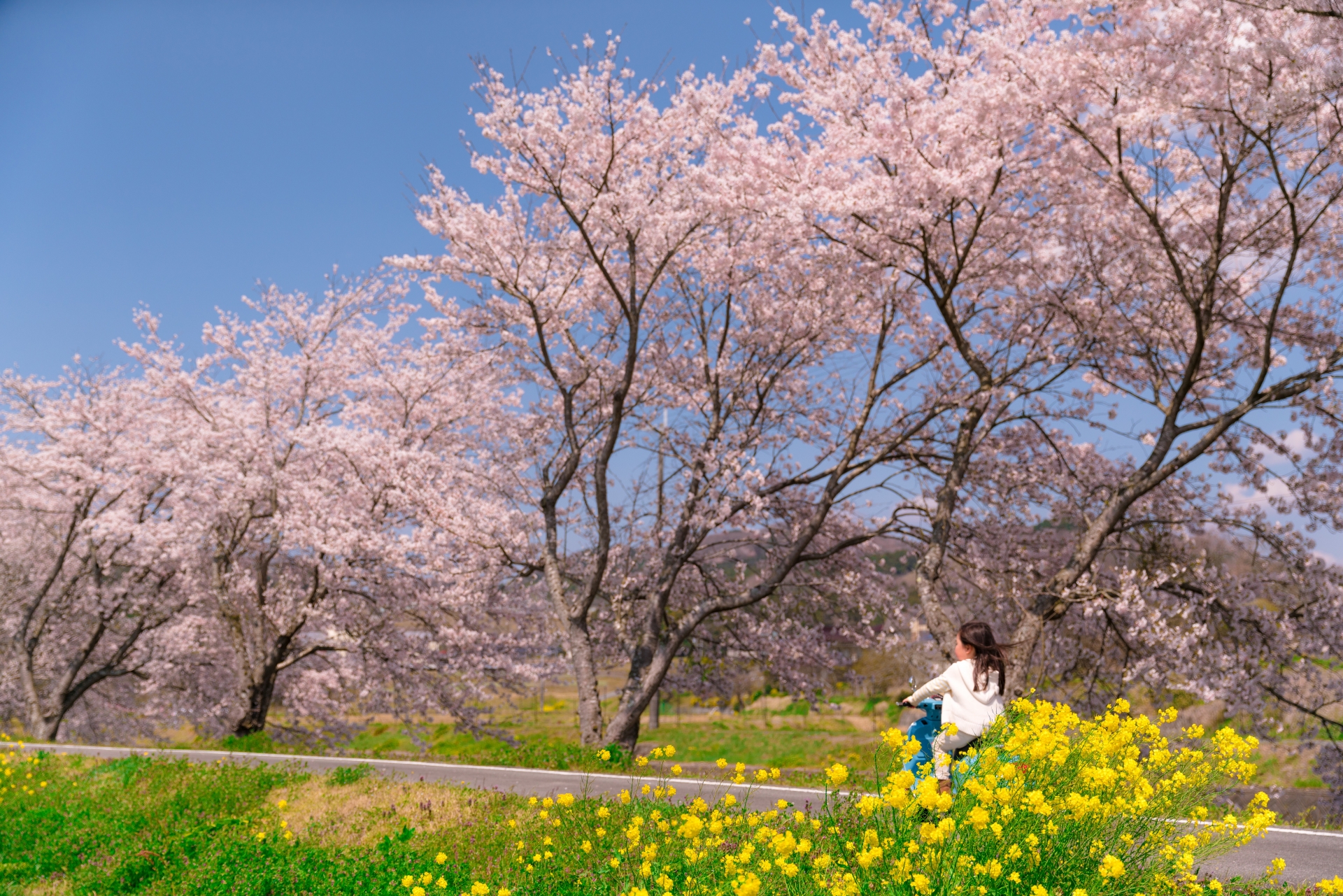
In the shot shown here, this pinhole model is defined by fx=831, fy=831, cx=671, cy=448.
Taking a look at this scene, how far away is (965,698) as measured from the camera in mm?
5867

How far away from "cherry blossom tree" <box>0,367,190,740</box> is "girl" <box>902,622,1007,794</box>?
62.0 ft

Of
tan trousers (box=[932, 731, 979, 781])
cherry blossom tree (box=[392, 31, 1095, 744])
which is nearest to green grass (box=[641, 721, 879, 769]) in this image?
cherry blossom tree (box=[392, 31, 1095, 744])

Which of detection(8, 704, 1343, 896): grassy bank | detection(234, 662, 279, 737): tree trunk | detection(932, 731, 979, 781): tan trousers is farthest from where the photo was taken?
detection(234, 662, 279, 737): tree trunk

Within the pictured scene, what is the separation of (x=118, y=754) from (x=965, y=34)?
18464 mm

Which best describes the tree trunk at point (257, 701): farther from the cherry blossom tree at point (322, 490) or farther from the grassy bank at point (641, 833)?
the grassy bank at point (641, 833)

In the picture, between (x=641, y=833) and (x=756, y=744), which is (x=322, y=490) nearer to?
(x=641, y=833)

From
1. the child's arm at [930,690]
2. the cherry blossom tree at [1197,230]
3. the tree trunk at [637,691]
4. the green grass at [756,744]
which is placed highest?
the cherry blossom tree at [1197,230]

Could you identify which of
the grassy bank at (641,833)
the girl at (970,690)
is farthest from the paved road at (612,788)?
the girl at (970,690)

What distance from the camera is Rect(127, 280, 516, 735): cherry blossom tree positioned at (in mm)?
17297

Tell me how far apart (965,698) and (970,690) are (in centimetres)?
7

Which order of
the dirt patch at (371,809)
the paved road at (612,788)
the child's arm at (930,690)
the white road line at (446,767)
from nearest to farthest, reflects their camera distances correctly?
the child's arm at (930,690) → the paved road at (612,788) → the dirt patch at (371,809) → the white road line at (446,767)

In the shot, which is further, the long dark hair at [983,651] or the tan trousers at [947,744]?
the long dark hair at [983,651]

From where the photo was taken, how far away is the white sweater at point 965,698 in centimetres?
576

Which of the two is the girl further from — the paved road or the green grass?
the green grass
